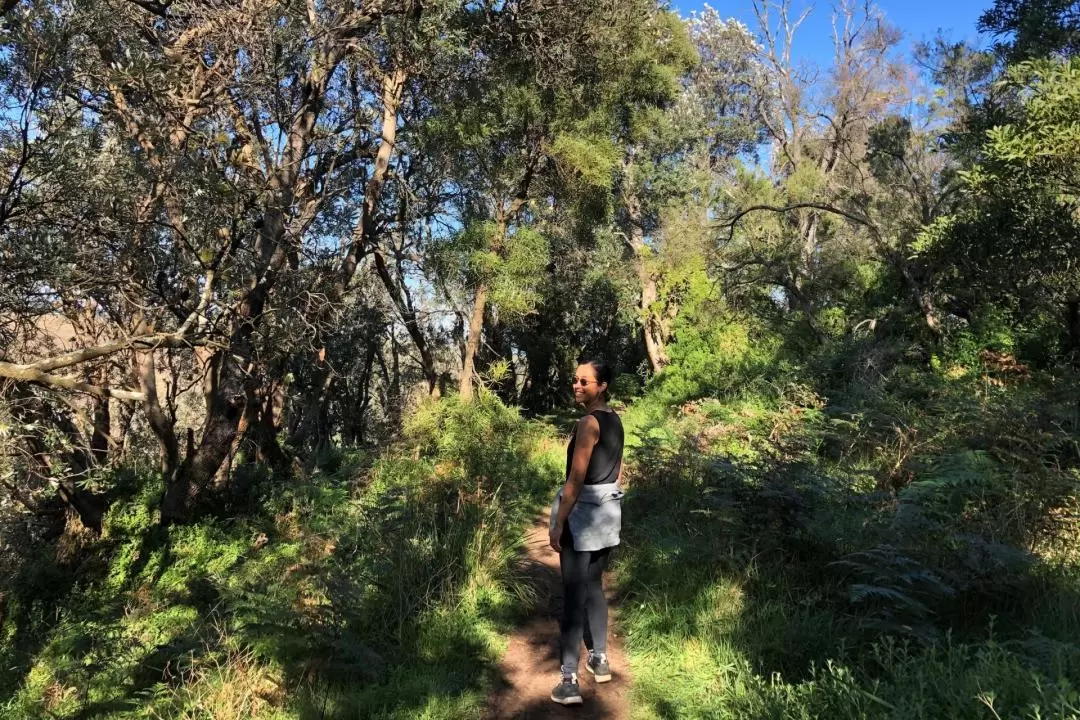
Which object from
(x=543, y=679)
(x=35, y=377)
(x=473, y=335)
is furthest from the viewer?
(x=473, y=335)

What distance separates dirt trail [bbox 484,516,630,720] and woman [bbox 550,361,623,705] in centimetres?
13

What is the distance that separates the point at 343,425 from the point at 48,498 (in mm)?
13364

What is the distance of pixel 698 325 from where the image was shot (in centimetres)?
1712

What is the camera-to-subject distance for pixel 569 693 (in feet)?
11.0

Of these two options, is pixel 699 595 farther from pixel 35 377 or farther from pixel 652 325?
pixel 652 325

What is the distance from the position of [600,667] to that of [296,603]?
2181 mm

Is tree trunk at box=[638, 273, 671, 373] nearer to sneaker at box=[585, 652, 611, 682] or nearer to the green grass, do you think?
the green grass

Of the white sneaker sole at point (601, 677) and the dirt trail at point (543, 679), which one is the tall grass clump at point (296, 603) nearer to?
the dirt trail at point (543, 679)

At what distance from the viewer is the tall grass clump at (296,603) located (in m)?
3.61

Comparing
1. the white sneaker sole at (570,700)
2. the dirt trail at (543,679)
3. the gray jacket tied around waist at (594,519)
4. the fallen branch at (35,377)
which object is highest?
the fallen branch at (35,377)

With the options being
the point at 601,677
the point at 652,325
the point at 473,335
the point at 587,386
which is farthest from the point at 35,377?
the point at 652,325

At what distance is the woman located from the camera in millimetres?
3305

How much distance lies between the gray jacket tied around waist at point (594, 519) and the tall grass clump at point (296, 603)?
1.14 meters

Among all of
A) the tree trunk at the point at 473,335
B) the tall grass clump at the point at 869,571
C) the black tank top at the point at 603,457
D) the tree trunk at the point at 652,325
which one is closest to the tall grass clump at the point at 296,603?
the tall grass clump at the point at 869,571
